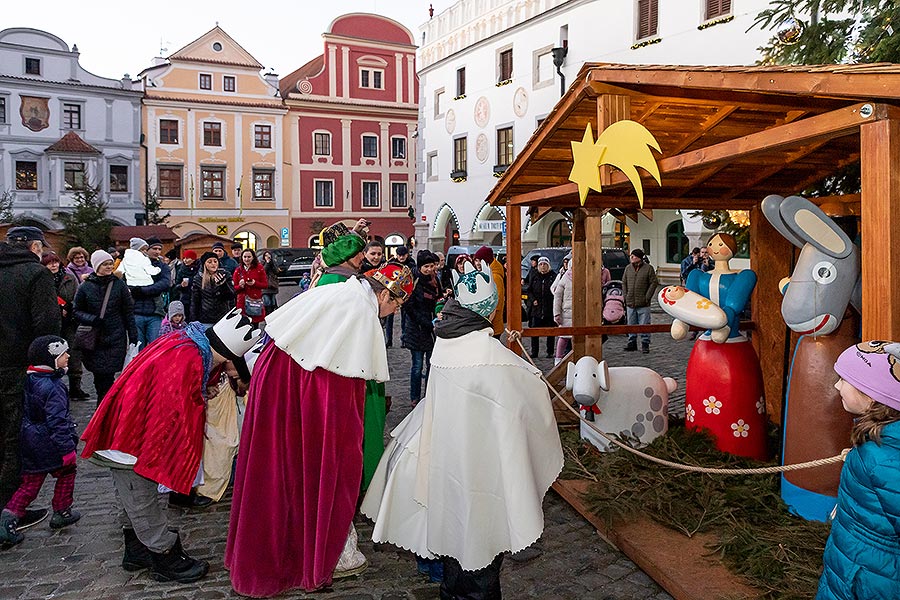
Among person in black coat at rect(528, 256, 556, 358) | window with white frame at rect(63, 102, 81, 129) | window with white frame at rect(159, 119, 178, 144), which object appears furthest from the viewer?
window with white frame at rect(159, 119, 178, 144)

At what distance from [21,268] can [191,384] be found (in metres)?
2.02

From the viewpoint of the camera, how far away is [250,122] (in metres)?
38.4

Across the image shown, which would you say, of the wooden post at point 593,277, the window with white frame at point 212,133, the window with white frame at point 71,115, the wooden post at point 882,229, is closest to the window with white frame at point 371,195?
the window with white frame at point 212,133

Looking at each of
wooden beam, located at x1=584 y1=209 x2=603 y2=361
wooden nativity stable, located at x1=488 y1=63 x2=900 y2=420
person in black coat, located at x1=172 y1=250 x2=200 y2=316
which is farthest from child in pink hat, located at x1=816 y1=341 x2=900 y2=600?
person in black coat, located at x1=172 y1=250 x2=200 y2=316

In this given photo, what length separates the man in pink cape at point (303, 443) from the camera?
12.1ft

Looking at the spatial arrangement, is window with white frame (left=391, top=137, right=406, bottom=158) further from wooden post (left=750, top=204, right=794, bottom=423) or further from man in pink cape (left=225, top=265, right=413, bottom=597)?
man in pink cape (left=225, top=265, right=413, bottom=597)

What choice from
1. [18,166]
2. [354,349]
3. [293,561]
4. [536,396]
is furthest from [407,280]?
[18,166]

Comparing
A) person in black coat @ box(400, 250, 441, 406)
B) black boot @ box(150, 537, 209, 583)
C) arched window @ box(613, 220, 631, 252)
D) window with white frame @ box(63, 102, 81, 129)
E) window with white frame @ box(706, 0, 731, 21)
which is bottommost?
black boot @ box(150, 537, 209, 583)

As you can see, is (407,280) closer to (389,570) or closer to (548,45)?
(389,570)

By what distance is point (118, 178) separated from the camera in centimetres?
3597

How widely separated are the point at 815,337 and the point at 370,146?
38.6 meters

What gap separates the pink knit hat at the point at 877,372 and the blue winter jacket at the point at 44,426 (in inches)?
176

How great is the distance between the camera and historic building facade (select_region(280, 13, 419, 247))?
3956 centimetres

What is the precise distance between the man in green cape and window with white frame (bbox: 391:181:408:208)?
38.5m
